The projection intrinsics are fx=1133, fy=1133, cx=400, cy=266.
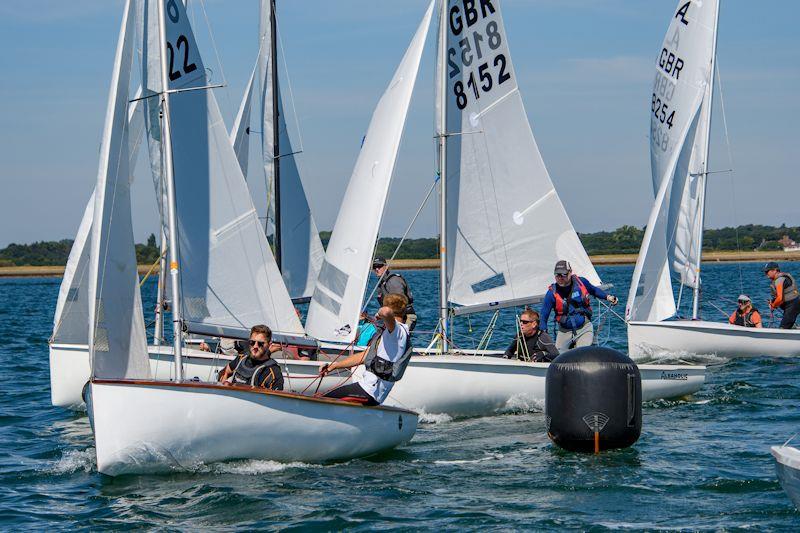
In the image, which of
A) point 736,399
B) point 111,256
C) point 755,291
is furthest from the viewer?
point 755,291

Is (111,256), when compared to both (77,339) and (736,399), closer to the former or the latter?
(77,339)

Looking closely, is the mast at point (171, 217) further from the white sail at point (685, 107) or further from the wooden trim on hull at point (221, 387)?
the white sail at point (685, 107)

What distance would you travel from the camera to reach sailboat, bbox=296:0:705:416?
44.0 ft

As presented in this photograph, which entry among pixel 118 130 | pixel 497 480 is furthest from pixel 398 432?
pixel 118 130

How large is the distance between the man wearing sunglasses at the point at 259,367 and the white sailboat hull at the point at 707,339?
895 centimetres

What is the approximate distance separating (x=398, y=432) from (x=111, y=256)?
121 inches

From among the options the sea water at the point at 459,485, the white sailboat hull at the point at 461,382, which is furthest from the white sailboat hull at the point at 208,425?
the white sailboat hull at the point at 461,382

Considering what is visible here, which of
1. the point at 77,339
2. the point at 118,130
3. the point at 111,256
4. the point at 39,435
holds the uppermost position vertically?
the point at 118,130

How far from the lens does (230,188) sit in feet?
39.9

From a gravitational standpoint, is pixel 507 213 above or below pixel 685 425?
above

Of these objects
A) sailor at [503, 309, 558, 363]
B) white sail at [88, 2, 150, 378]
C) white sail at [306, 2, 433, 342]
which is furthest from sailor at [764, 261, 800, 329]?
white sail at [88, 2, 150, 378]

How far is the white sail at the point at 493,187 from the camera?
14.3 meters

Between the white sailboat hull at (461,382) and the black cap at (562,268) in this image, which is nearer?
the white sailboat hull at (461,382)

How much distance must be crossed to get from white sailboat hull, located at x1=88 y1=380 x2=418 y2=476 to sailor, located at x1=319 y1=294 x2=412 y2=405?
18 cm
